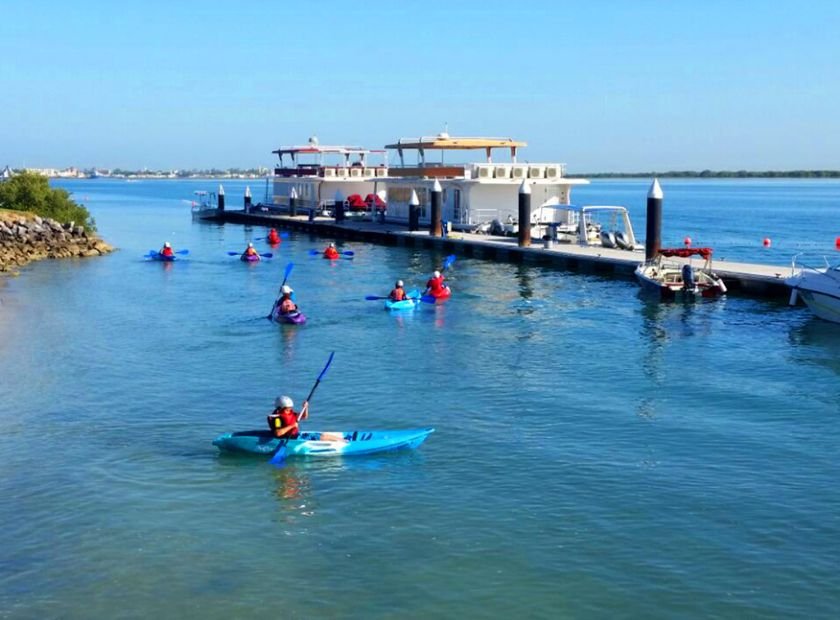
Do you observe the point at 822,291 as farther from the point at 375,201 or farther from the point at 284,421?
the point at 375,201

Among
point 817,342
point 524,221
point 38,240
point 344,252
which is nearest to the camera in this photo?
point 817,342

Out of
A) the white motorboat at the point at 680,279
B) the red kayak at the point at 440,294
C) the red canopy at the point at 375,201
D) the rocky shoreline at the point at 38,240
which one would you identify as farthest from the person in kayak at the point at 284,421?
the red canopy at the point at 375,201

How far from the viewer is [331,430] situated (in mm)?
21109

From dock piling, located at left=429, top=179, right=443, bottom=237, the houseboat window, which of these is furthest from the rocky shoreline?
the houseboat window

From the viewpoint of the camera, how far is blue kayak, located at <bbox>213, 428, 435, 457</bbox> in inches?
752

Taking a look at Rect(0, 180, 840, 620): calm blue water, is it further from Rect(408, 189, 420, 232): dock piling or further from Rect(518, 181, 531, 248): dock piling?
Rect(408, 189, 420, 232): dock piling

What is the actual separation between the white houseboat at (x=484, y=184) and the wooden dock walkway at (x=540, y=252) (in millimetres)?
2344

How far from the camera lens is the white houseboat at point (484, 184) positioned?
60719 mm

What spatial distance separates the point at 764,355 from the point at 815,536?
14304 mm

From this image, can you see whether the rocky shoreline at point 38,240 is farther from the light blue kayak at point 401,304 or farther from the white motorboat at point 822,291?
the white motorboat at point 822,291

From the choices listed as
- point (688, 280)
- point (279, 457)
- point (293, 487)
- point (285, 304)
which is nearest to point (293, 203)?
point (688, 280)

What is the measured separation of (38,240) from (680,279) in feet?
115

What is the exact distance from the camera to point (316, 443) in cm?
1912

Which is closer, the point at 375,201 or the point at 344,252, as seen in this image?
the point at 344,252
